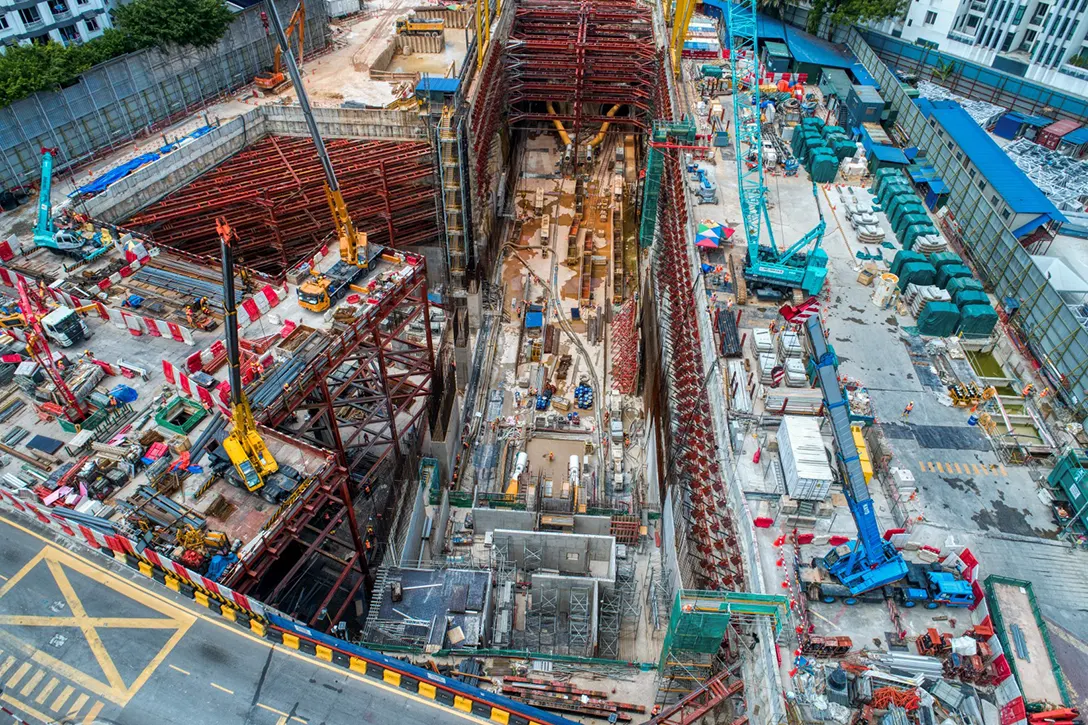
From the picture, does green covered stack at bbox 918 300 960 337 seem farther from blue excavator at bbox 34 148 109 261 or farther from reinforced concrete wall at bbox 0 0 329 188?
reinforced concrete wall at bbox 0 0 329 188

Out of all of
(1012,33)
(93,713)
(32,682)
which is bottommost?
(93,713)

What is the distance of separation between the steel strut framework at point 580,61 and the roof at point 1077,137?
5853 cm

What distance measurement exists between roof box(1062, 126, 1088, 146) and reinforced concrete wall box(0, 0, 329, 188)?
10696cm

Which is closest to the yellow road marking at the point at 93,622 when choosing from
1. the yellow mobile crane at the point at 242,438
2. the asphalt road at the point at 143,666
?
the asphalt road at the point at 143,666

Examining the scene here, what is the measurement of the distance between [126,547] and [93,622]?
13.6 feet

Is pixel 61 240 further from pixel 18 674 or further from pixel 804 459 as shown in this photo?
pixel 804 459

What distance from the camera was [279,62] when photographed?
Answer: 8462 cm

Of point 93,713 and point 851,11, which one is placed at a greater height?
point 851,11

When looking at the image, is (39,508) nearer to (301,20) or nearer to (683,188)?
(683,188)

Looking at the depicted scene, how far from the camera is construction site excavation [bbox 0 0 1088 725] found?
117ft

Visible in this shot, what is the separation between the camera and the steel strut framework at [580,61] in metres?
99.8

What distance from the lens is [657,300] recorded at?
229 feet

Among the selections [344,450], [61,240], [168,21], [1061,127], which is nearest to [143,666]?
[344,450]

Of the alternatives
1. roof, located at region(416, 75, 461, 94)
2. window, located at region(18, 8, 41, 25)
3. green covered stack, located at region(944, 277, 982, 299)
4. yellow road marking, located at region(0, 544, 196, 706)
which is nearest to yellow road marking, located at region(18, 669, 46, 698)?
yellow road marking, located at region(0, 544, 196, 706)
